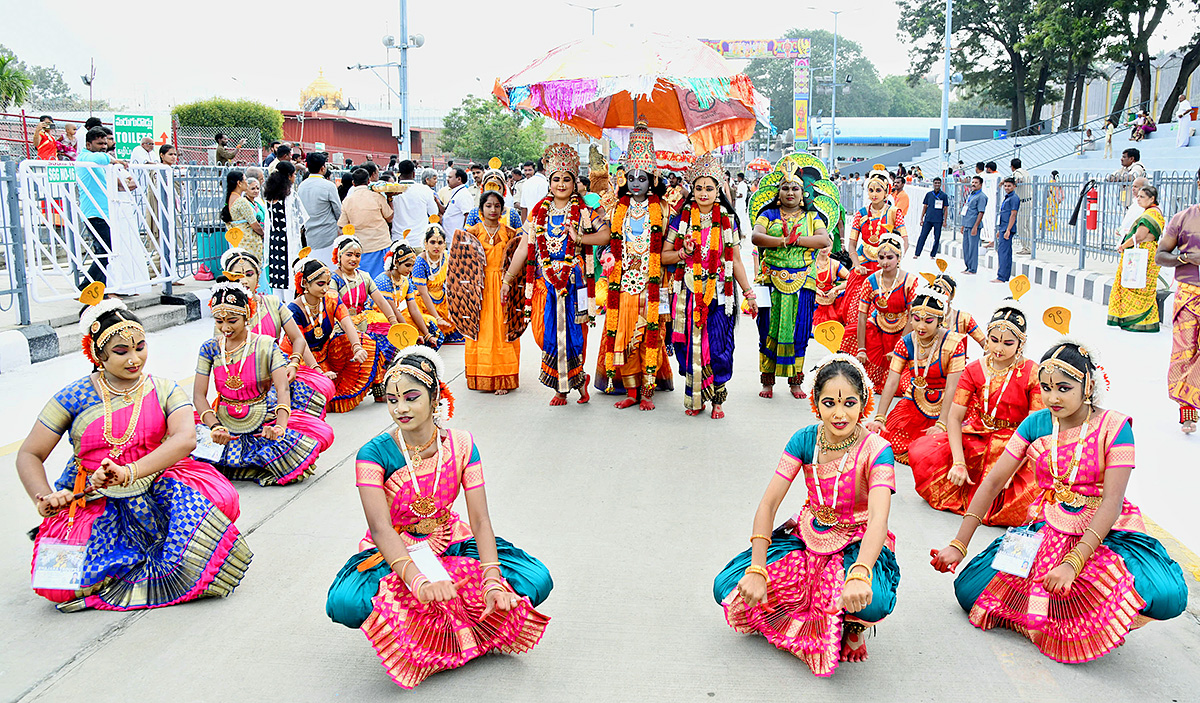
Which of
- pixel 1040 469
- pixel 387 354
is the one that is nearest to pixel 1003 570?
pixel 1040 469

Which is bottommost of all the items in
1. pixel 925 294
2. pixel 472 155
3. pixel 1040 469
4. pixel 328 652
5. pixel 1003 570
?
pixel 328 652

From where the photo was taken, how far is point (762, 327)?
7.68 meters

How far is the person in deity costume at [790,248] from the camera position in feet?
→ 24.1

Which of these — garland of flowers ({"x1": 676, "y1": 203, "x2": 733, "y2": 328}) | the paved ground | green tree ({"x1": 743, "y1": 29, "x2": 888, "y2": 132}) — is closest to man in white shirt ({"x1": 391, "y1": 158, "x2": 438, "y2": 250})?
garland of flowers ({"x1": 676, "y1": 203, "x2": 733, "y2": 328})

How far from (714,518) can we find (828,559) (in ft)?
5.13

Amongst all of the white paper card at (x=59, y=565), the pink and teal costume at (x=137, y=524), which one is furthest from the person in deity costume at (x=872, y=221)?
the white paper card at (x=59, y=565)

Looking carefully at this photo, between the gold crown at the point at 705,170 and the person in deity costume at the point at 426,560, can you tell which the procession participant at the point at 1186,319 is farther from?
the person in deity costume at the point at 426,560

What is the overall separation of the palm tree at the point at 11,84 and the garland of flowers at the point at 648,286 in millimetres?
22922

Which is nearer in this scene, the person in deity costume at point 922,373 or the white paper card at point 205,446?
the white paper card at point 205,446

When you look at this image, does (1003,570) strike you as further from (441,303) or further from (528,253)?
(441,303)

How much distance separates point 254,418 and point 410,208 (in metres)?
6.86

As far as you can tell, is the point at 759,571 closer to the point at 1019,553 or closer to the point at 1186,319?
the point at 1019,553

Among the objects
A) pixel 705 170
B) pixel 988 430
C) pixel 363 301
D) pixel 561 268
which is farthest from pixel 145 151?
pixel 988 430

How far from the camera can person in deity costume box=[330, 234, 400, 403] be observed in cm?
725
